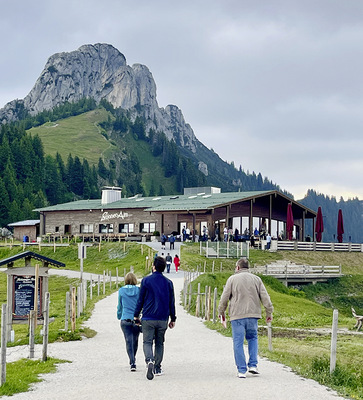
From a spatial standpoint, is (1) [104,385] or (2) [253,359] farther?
(2) [253,359]

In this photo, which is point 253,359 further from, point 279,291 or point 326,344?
point 279,291

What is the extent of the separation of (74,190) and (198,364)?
15113cm

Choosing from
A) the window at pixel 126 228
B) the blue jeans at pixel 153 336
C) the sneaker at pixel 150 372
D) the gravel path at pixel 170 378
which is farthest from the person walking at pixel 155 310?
the window at pixel 126 228

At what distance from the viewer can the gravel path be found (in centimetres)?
941

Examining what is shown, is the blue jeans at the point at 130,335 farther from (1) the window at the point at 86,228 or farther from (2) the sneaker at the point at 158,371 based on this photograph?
(1) the window at the point at 86,228

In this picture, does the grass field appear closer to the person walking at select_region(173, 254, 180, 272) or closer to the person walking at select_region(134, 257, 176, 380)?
the person walking at select_region(173, 254, 180, 272)

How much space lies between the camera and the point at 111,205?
68.4 meters

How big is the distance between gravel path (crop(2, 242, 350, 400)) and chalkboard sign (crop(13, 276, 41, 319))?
1961mm

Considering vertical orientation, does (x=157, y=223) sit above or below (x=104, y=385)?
above

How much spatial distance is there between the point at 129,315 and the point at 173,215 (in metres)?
49.0

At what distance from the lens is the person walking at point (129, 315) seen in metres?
11.8

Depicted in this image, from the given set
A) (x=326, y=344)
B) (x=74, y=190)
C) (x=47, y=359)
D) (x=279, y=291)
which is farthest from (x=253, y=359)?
(x=74, y=190)

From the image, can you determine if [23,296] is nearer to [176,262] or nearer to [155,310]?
[155,310]

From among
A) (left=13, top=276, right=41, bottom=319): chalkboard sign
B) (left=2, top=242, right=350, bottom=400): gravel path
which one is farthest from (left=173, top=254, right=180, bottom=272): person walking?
(left=2, top=242, right=350, bottom=400): gravel path
